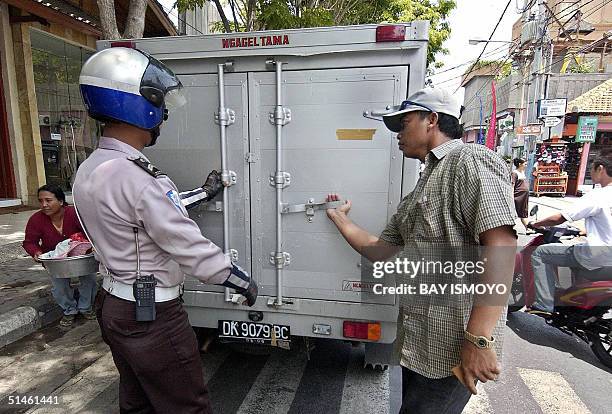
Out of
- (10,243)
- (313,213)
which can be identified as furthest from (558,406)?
(10,243)

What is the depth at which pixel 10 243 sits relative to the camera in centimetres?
591

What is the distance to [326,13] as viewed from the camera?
22.7 feet

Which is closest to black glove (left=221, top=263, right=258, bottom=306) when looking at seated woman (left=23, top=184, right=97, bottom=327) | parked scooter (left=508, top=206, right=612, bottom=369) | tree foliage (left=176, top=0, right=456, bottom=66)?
seated woman (left=23, top=184, right=97, bottom=327)

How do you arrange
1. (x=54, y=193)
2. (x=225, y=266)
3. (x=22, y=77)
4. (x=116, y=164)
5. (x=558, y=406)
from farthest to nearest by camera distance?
(x=22, y=77), (x=54, y=193), (x=558, y=406), (x=225, y=266), (x=116, y=164)

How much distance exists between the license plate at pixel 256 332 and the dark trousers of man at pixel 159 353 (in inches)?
35.2

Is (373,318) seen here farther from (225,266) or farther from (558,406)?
(558,406)

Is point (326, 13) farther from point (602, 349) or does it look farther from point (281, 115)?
point (602, 349)

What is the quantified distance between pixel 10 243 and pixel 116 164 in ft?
19.1

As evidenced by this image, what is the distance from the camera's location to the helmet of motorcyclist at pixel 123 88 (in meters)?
1.54

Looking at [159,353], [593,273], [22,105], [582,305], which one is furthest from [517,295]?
[22,105]

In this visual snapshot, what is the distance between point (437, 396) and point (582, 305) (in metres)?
2.81


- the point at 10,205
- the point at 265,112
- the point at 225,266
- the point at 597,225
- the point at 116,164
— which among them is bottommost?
the point at 10,205

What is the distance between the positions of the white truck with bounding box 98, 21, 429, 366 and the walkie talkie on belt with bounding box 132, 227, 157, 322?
3.55ft

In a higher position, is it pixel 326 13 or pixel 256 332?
pixel 326 13
